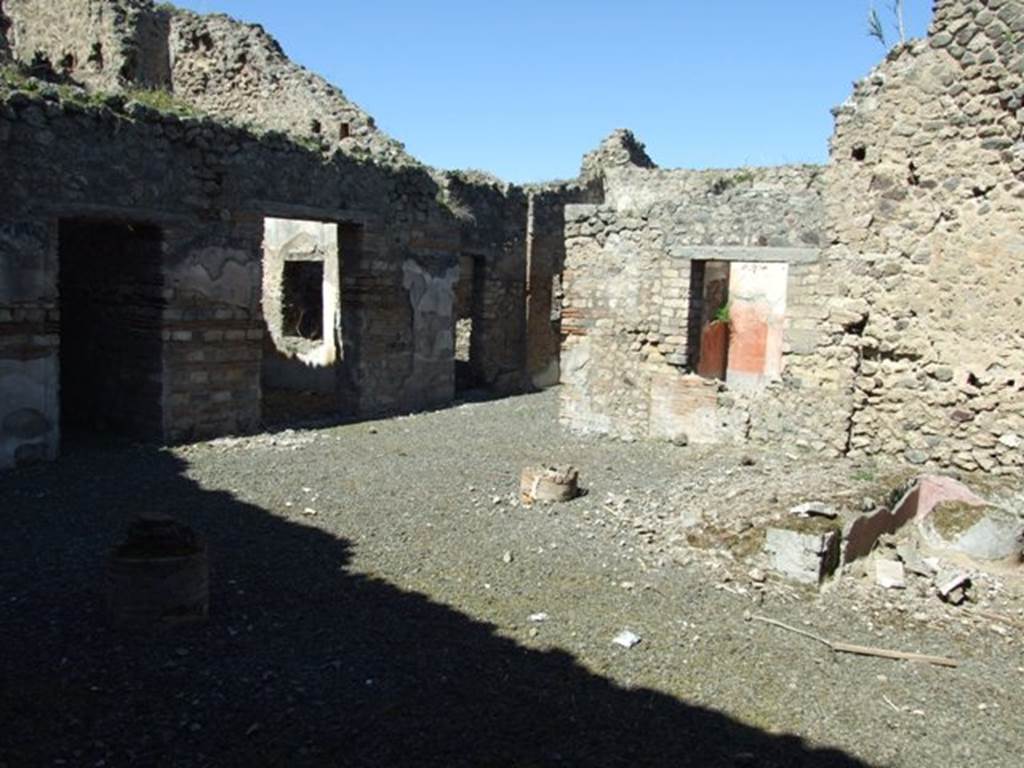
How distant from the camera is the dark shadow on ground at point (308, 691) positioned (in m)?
3.56

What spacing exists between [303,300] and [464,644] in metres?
10.5

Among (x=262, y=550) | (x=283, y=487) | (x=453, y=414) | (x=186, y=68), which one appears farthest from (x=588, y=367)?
(x=186, y=68)

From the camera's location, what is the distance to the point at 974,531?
20.6 feet

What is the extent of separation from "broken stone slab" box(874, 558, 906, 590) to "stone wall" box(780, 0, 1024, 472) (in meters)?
2.56

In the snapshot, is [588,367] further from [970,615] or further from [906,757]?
[906,757]

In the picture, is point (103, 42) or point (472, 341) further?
point (472, 341)

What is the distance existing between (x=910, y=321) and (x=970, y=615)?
3632 millimetres

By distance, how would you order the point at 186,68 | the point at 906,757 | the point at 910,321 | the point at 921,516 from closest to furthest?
the point at 906,757, the point at 921,516, the point at 910,321, the point at 186,68

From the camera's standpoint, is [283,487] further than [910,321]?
No

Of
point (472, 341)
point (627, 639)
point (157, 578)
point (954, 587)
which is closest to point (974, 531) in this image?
point (954, 587)

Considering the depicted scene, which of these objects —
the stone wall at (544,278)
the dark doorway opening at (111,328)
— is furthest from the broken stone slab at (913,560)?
the stone wall at (544,278)

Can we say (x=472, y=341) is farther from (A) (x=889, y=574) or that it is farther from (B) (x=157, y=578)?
(B) (x=157, y=578)

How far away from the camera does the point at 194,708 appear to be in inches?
151

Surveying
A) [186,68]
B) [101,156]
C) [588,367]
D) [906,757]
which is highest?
[186,68]
